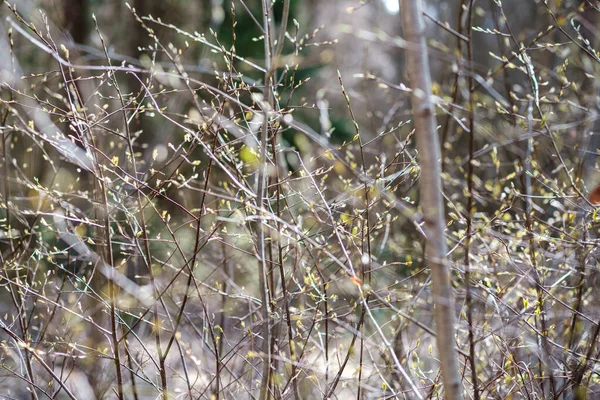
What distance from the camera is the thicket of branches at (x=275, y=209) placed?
8.00ft

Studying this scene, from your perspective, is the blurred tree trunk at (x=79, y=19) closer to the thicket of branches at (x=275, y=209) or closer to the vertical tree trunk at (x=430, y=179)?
the thicket of branches at (x=275, y=209)

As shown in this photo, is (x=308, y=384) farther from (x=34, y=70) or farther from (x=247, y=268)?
(x=34, y=70)

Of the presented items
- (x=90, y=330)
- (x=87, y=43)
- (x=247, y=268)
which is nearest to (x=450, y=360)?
(x=247, y=268)

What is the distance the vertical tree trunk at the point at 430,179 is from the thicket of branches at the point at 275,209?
0.9 inches

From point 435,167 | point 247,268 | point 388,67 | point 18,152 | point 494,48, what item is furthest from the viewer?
point 388,67

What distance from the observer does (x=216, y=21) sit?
26.5ft

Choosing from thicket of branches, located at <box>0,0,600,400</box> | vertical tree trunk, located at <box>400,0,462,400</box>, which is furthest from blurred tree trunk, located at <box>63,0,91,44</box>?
vertical tree trunk, located at <box>400,0,462,400</box>

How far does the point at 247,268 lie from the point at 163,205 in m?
3.63

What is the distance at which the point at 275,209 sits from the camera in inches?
133

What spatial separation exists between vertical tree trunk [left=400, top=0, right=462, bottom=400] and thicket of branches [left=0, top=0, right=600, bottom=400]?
23 mm

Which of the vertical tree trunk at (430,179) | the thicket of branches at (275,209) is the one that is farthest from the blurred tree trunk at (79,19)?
the vertical tree trunk at (430,179)

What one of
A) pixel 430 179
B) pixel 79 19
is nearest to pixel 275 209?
pixel 430 179

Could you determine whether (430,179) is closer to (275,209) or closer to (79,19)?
(275,209)

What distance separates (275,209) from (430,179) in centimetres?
168
